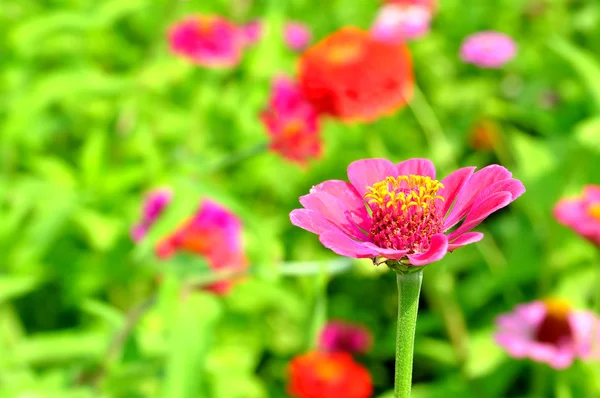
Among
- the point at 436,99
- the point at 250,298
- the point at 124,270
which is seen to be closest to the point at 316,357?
the point at 250,298

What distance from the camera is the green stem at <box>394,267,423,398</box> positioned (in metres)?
0.59

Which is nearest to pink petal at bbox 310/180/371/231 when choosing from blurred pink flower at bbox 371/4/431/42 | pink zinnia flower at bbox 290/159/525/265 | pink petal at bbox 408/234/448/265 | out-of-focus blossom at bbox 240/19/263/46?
pink zinnia flower at bbox 290/159/525/265

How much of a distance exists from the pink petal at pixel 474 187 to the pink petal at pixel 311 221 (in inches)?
4.2

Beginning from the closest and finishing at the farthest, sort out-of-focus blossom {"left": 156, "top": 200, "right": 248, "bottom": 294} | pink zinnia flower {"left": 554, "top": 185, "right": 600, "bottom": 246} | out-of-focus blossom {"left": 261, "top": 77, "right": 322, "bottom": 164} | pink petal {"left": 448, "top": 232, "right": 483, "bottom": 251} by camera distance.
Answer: pink petal {"left": 448, "top": 232, "right": 483, "bottom": 251}, pink zinnia flower {"left": 554, "top": 185, "right": 600, "bottom": 246}, out-of-focus blossom {"left": 156, "top": 200, "right": 248, "bottom": 294}, out-of-focus blossom {"left": 261, "top": 77, "right": 322, "bottom": 164}

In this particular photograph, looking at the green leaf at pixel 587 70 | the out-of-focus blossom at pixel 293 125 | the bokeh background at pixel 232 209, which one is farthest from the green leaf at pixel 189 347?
the green leaf at pixel 587 70

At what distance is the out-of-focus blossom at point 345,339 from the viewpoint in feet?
6.79

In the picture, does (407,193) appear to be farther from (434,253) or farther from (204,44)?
(204,44)

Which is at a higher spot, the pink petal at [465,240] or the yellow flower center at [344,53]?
the pink petal at [465,240]

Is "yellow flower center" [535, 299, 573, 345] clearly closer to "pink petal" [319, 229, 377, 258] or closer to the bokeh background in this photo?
the bokeh background

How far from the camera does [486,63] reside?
247cm

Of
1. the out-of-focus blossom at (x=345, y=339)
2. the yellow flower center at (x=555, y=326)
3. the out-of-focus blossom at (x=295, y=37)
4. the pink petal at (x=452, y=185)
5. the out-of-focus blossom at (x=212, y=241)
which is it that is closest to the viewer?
the pink petal at (x=452, y=185)

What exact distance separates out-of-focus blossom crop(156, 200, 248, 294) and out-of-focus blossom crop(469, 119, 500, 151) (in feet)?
3.39

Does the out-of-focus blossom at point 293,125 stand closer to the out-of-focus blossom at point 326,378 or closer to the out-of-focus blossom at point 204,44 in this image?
the out-of-focus blossom at point 204,44

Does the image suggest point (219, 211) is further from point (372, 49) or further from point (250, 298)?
point (372, 49)
